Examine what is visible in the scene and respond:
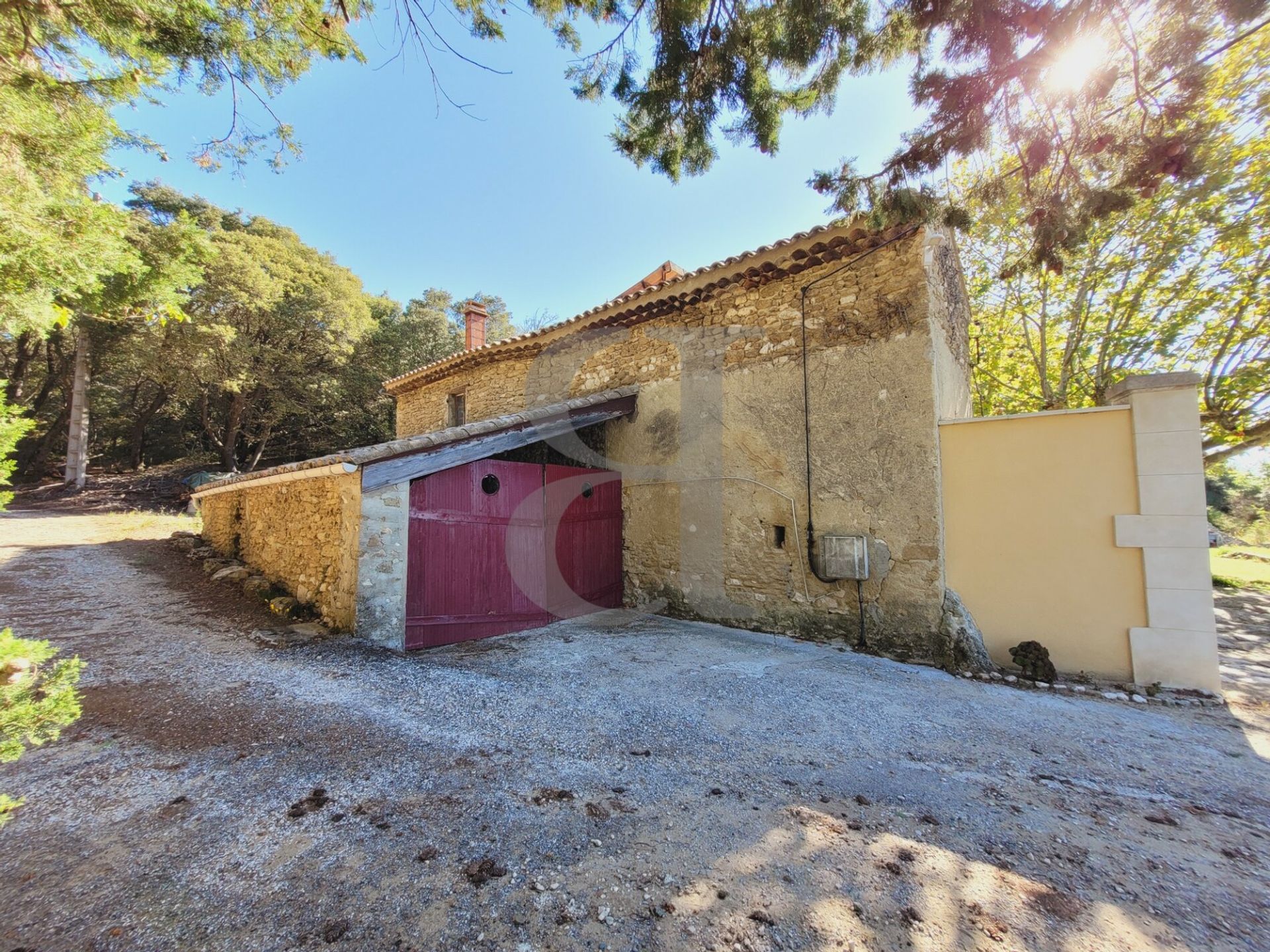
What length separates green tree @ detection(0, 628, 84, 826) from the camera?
1702 millimetres

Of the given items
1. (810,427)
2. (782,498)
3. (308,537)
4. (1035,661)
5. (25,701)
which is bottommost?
(1035,661)

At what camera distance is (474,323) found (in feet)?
39.3

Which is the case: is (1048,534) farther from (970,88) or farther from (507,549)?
(507,549)

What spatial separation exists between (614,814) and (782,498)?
14.7 ft

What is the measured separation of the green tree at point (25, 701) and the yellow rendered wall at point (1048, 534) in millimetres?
6566

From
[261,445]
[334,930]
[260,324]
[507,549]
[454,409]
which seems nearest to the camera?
[334,930]

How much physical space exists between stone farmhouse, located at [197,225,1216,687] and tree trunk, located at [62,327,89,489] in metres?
14.8

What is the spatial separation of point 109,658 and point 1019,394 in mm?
16607

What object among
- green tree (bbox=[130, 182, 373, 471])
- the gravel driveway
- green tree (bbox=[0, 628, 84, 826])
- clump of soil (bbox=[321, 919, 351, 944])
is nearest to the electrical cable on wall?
the gravel driveway

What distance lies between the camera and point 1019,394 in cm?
1219

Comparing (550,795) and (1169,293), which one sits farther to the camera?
(1169,293)

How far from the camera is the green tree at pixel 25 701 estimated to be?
5.58 feet

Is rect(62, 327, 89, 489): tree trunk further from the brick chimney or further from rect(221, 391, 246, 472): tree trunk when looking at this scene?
the brick chimney

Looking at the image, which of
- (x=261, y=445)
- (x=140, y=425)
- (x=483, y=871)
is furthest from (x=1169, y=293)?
(x=140, y=425)
